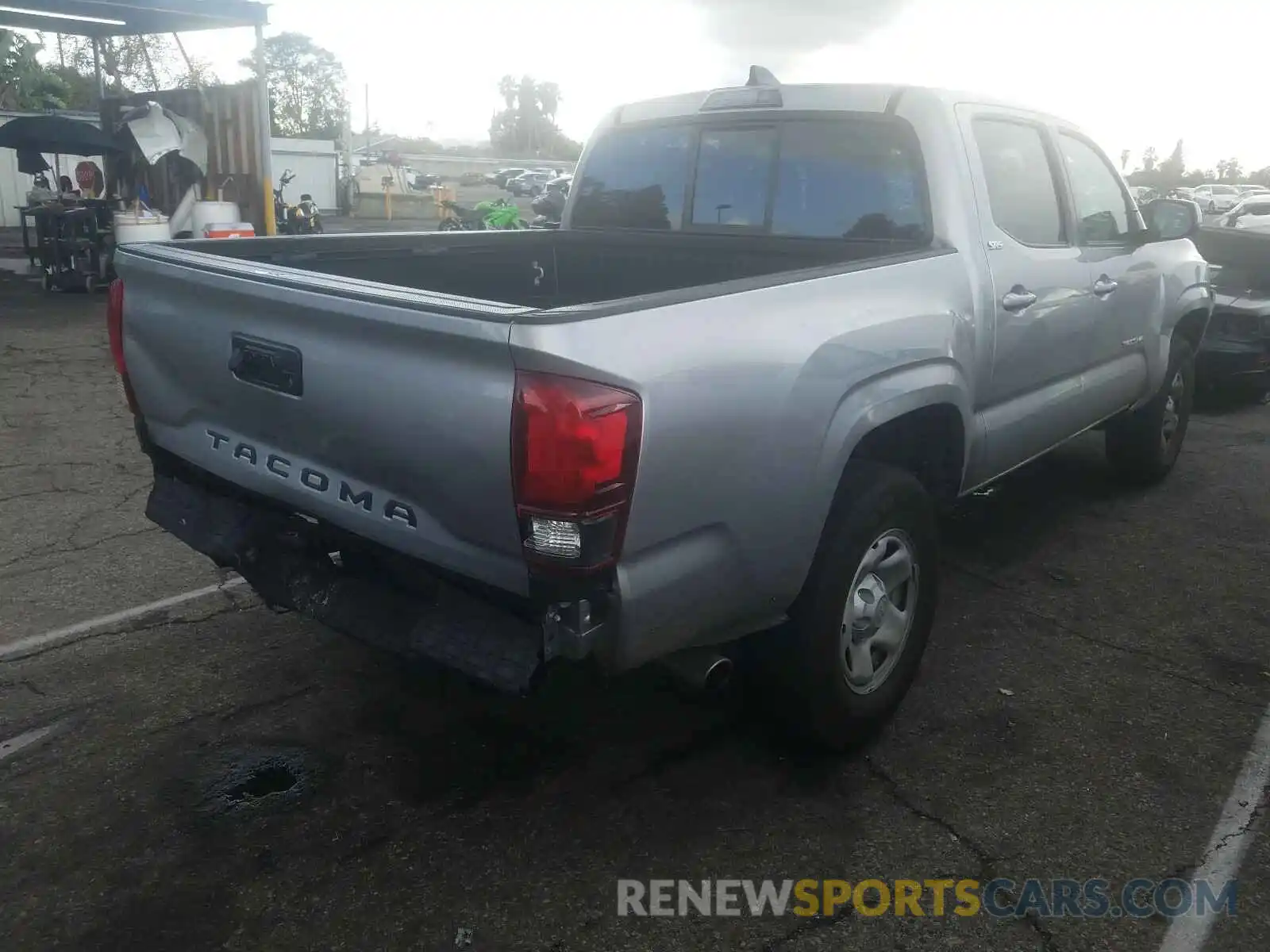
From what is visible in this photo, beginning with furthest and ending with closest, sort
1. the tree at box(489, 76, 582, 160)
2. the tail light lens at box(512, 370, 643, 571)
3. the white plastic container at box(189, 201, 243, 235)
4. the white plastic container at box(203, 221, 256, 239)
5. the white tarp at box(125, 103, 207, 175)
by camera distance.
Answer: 1. the tree at box(489, 76, 582, 160)
2. the white tarp at box(125, 103, 207, 175)
3. the white plastic container at box(189, 201, 243, 235)
4. the white plastic container at box(203, 221, 256, 239)
5. the tail light lens at box(512, 370, 643, 571)

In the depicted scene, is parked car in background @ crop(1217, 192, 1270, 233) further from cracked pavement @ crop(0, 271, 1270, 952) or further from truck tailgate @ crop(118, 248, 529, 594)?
truck tailgate @ crop(118, 248, 529, 594)

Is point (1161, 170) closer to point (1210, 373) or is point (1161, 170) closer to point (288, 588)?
point (1210, 373)

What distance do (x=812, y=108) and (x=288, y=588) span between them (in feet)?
8.47

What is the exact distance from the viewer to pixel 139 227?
12.7m

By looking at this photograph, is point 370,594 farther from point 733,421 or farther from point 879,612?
point 879,612

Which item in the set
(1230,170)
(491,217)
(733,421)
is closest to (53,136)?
(491,217)

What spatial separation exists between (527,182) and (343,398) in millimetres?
51808

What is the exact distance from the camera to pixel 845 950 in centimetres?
245

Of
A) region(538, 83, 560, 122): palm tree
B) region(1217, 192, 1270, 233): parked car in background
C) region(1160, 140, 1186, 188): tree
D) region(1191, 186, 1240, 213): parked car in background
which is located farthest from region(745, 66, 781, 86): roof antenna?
region(538, 83, 560, 122): palm tree

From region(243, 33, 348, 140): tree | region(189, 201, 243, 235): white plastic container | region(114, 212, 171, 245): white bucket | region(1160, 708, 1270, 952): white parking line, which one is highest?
region(243, 33, 348, 140): tree

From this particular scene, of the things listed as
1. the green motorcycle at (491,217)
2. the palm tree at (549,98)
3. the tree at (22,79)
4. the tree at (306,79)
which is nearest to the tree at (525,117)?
the palm tree at (549,98)

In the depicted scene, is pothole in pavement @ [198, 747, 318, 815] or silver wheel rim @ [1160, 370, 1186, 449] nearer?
pothole in pavement @ [198, 747, 318, 815]

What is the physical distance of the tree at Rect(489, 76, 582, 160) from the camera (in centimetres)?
11612

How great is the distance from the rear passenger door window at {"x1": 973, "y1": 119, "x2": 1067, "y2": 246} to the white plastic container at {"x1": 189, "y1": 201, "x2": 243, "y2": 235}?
10.9 m
